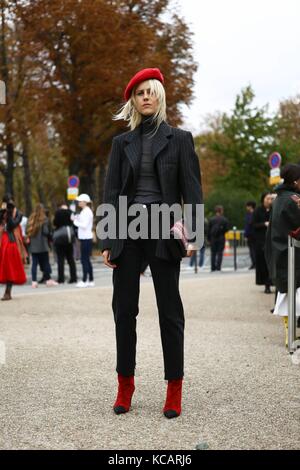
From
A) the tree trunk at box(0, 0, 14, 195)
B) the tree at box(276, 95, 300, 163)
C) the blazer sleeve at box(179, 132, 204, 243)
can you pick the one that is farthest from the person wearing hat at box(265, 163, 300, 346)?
the tree at box(276, 95, 300, 163)

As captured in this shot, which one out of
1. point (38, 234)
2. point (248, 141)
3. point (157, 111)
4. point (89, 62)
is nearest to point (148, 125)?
point (157, 111)

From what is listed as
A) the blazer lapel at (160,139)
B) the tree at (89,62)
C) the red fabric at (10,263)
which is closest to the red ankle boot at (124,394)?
the blazer lapel at (160,139)

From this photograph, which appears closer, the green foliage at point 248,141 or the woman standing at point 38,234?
the woman standing at point 38,234

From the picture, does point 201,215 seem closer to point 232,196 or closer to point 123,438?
point 123,438

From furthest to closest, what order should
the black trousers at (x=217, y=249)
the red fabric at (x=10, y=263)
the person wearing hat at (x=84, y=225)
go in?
the black trousers at (x=217, y=249) → the person wearing hat at (x=84, y=225) → the red fabric at (x=10, y=263)

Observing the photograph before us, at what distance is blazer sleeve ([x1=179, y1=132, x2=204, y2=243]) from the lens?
4797 mm

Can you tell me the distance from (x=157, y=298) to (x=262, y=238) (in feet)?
33.3

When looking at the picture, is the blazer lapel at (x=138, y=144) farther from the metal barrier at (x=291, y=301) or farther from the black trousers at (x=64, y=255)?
the black trousers at (x=64, y=255)

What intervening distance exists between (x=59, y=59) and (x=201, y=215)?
25.0m

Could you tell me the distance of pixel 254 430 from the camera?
14.4 feet

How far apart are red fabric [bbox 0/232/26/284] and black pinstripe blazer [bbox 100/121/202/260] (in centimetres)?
852

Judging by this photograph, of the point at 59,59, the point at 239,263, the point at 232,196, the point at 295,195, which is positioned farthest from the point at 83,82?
the point at 295,195

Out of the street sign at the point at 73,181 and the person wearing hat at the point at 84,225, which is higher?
the street sign at the point at 73,181

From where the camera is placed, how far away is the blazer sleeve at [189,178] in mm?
4797
